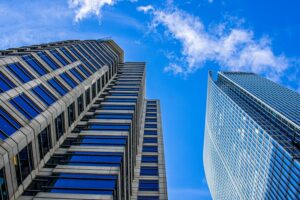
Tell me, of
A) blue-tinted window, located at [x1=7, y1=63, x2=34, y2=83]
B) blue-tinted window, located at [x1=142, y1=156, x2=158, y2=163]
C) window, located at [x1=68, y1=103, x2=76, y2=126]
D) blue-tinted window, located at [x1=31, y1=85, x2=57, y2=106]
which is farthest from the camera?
blue-tinted window, located at [x1=142, y1=156, x2=158, y2=163]

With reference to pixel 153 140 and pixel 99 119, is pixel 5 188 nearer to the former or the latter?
pixel 99 119

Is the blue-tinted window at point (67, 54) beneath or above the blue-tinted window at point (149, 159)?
above

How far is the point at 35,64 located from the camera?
37.8 meters

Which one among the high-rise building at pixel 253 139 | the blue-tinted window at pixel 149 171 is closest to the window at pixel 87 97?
the blue-tinted window at pixel 149 171

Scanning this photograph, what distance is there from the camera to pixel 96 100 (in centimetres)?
5422

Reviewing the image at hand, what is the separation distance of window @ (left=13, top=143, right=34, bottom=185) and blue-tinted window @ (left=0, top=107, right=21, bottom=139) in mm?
2057

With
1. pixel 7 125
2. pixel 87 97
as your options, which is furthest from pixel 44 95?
pixel 87 97

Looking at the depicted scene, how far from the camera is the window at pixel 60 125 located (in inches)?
1358

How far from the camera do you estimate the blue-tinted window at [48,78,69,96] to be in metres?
37.3

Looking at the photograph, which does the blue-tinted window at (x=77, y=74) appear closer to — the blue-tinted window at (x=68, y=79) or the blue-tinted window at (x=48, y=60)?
the blue-tinted window at (x=68, y=79)

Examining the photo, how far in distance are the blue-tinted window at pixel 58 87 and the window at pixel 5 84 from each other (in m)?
7.63

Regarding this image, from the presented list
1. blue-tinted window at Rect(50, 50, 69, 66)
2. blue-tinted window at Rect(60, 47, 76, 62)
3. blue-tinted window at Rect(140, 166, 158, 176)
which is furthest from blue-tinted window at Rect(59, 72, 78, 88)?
blue-tinted window at Rect(140, 166, 158, 176)

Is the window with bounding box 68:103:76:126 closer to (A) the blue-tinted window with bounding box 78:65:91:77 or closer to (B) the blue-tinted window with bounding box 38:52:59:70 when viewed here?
(B) the blue-tinted window with bounding box 38:52:59:70

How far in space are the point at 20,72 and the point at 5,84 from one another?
461cm
